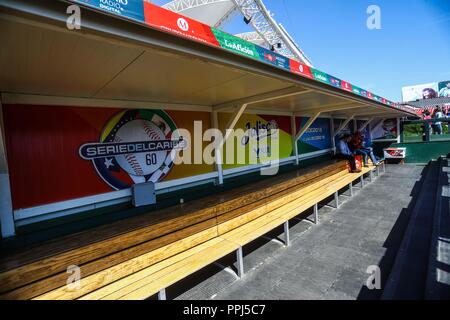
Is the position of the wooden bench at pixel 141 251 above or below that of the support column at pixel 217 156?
below

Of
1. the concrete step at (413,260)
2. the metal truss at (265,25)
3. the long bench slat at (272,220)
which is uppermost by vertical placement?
the metal truss at (265,25)

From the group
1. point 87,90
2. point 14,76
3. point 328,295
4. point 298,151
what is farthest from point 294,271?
point 298,151

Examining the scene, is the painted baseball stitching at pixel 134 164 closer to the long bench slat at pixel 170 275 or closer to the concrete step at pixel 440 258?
the long bench slat at pixel 170 275

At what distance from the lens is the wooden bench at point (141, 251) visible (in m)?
1.58

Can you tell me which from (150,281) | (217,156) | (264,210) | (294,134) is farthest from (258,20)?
(150,281)

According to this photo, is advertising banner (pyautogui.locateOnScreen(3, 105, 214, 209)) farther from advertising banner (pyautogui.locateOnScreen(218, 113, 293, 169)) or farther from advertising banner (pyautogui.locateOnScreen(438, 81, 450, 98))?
advertising banner (pyautogui.locateOnScreen(438, 81, 450, 98))

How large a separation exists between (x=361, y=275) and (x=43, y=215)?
3.17 meters

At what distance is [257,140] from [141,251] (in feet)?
10.2

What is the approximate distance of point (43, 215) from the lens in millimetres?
2232

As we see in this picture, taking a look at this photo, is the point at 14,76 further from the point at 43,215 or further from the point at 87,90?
the point at 43,215

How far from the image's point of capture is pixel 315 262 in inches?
108

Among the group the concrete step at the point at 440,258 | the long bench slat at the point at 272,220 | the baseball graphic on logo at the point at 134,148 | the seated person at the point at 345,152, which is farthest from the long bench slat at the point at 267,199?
the concrete step at the point at 440,258

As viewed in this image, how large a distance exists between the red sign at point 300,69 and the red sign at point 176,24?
107 cm

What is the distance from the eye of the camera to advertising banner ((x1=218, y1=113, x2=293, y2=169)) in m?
4.09
